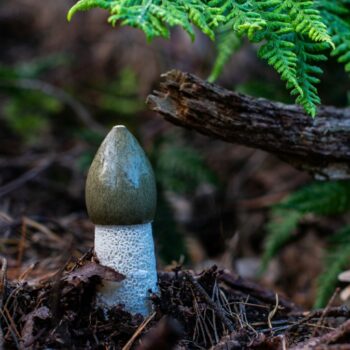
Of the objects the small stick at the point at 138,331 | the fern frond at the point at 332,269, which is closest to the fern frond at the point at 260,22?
the small stick at the point at 138,331

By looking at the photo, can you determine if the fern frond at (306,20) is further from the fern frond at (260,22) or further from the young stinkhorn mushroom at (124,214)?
the young stinkhorn mushroom at (124,214)

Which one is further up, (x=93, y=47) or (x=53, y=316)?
(x=93, y=47)

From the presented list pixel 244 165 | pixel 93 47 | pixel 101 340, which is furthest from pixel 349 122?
pixel 93 47

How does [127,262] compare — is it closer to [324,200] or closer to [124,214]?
[124,214]

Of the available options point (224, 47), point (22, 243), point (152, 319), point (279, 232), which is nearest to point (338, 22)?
point (224, 47)

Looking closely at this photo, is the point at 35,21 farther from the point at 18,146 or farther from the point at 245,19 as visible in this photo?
the point at 245,19

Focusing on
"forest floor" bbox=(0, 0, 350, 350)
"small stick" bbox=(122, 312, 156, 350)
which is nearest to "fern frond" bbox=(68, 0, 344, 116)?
"forest floor" bbox=(0, 0, 350, 350)
